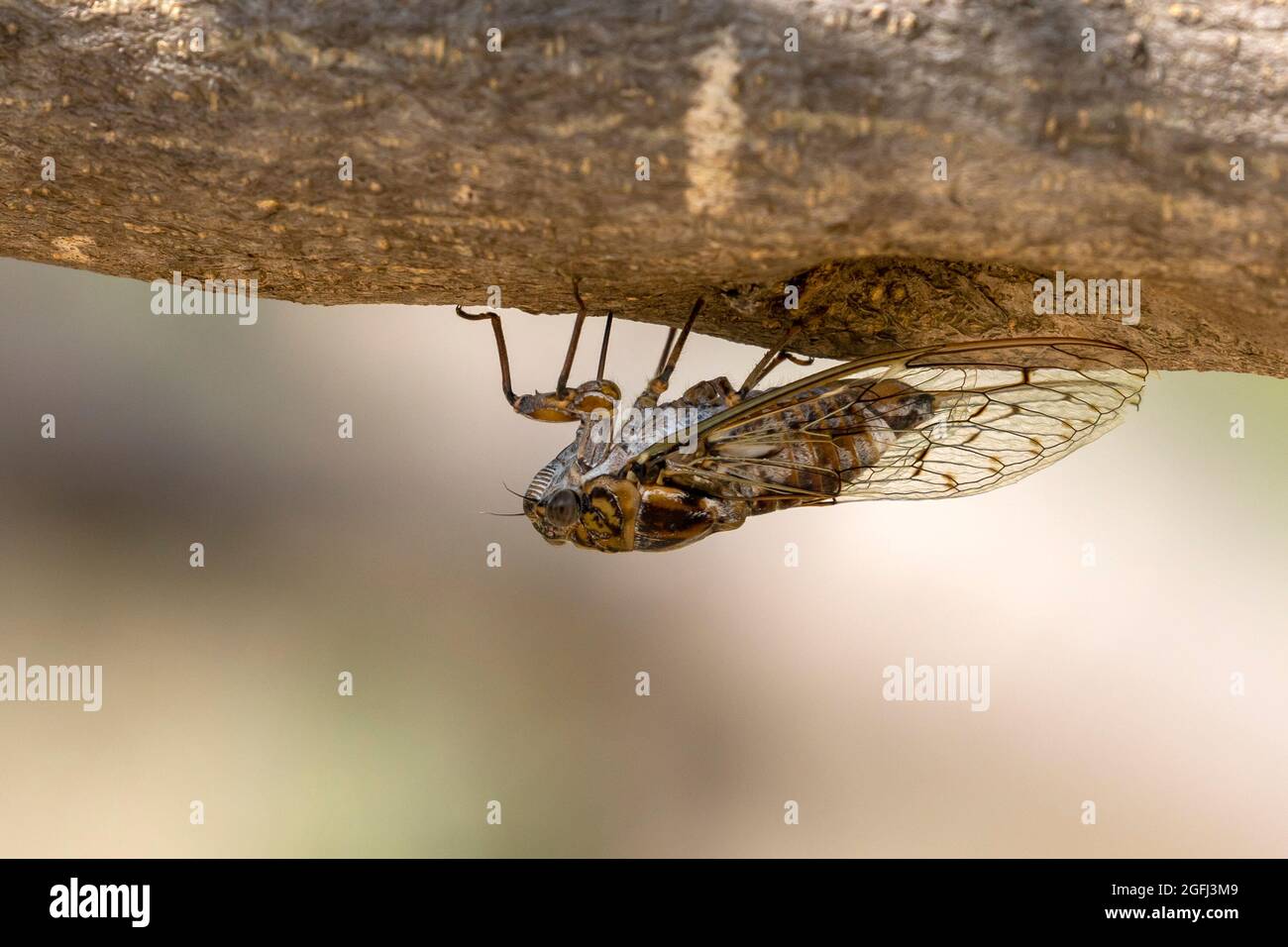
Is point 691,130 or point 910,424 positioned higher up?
point 691,130

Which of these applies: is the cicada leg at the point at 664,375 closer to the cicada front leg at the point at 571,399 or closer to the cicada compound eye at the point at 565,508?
the cicada front leg at the point at 571,399

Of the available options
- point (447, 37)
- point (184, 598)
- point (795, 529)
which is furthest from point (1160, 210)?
point (184, 598)

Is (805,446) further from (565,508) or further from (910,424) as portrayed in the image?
(565,508)

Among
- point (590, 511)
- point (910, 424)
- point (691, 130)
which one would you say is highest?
point (691, 130)

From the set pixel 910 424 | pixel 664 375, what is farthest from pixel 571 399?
pixel 910 424

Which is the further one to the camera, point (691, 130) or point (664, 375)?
point (664, 375)

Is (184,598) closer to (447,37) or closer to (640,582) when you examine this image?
(640,582)
